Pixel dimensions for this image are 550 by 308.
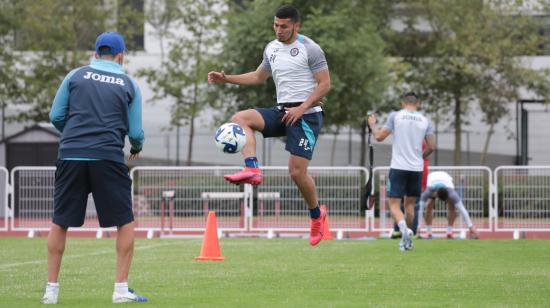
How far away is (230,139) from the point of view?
33.9 ft

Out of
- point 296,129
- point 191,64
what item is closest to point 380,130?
point 296,129

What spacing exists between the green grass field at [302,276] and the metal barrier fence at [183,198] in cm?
563

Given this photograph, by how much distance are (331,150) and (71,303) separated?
1193 inches

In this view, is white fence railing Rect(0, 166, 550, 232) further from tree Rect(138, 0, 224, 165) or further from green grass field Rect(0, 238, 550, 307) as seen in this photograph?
tree Rect(138, 0, 224, 165)

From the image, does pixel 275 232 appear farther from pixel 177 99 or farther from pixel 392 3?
pixel 392 3

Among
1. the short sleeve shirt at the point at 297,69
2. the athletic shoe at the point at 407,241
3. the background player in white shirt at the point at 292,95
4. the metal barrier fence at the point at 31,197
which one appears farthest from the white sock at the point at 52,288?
the metal barrier fence at the point at 31,197

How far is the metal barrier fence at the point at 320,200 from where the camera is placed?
22.2 metres

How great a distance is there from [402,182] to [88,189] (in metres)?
8.31

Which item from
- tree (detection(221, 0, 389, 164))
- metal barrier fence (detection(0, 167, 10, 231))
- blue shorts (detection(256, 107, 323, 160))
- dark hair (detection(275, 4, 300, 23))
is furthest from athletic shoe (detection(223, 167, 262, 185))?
tree (detection(221, 0, 389, 164))

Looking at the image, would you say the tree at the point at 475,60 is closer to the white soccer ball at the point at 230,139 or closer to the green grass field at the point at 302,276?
the green grass field at the point at 302,276

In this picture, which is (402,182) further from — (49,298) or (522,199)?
(49,298)

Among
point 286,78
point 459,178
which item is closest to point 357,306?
point 286,78

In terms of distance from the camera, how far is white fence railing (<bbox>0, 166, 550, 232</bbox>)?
22000 millimetres

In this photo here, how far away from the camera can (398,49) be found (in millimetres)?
39500
